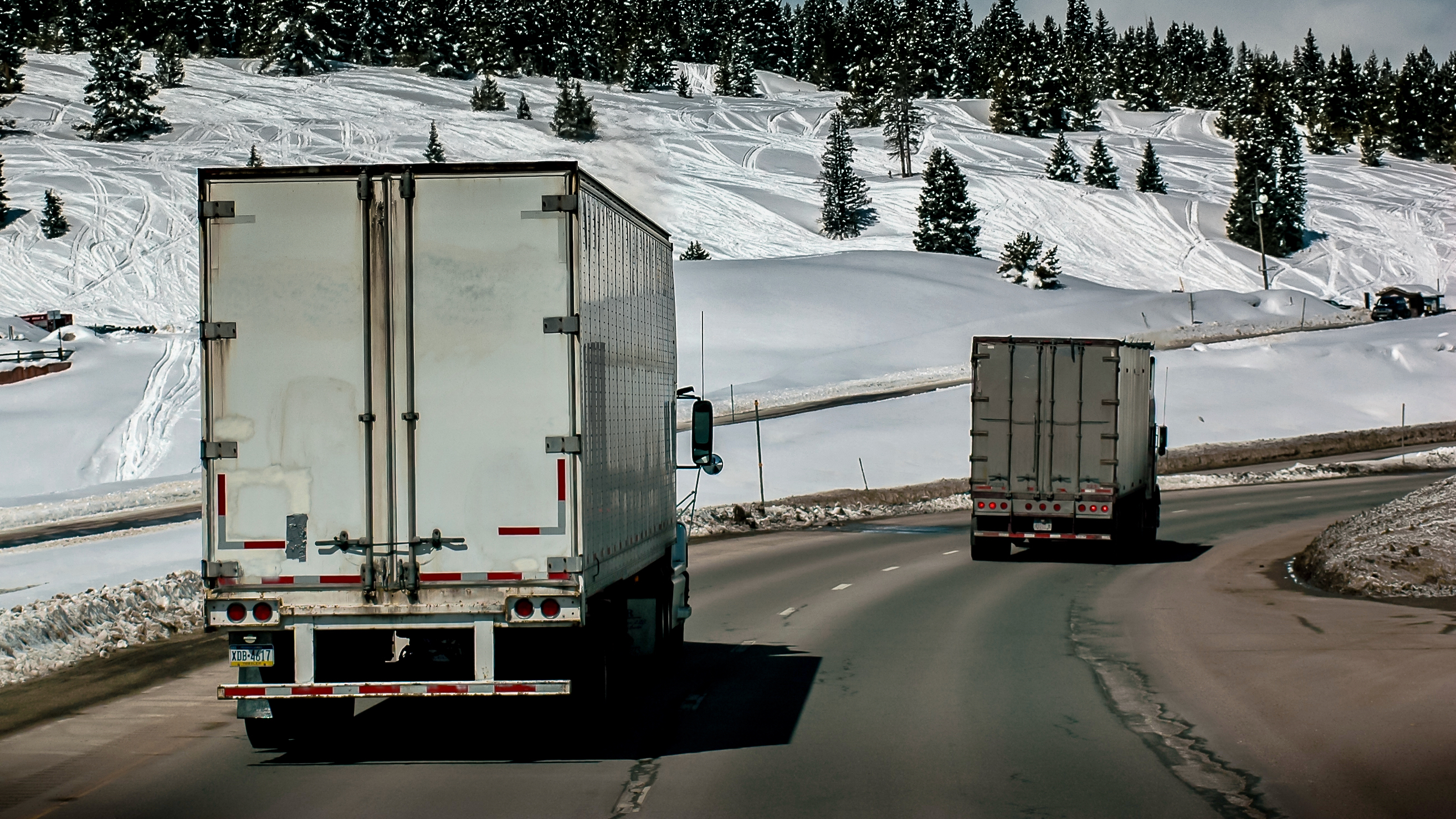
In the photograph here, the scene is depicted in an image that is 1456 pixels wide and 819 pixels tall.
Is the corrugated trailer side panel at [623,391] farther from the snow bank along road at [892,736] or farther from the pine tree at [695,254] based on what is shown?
the pine tree at [695,254]

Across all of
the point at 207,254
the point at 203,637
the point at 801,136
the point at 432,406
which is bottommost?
the point at 203,637

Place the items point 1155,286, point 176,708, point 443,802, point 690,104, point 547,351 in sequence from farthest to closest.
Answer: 1. point 690,104
2. point 1155,286
3. point 176,708
4. point 547,351
5. point 443,802

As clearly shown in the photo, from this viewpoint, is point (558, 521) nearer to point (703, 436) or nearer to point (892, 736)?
point (892, 736)

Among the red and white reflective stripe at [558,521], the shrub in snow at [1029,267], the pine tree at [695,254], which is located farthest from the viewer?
the pine tree at [695,254]

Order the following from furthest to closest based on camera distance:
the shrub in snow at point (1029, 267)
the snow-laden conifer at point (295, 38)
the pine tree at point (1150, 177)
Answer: the snow-laden conifer at point (295, 38) → the pine tree at point (1150, 177) → the shrub in snow at point (1029, 267)

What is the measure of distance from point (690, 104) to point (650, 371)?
557 feet

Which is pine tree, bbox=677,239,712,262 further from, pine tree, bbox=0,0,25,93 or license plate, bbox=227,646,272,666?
license plate, bbox=227,646,272,666

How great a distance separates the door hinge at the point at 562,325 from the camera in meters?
9.13

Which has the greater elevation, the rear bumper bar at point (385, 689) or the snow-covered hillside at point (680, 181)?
the snow-covered hillside at point (680, 181)

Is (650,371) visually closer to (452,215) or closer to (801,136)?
(452,215)

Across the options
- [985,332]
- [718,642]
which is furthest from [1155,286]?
[718,642]

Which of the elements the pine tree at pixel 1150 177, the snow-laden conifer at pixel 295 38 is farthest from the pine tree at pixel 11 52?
the pine tree at pixel 1150 177

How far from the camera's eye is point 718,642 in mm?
15453

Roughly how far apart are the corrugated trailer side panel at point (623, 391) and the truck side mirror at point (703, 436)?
0.77 ft
